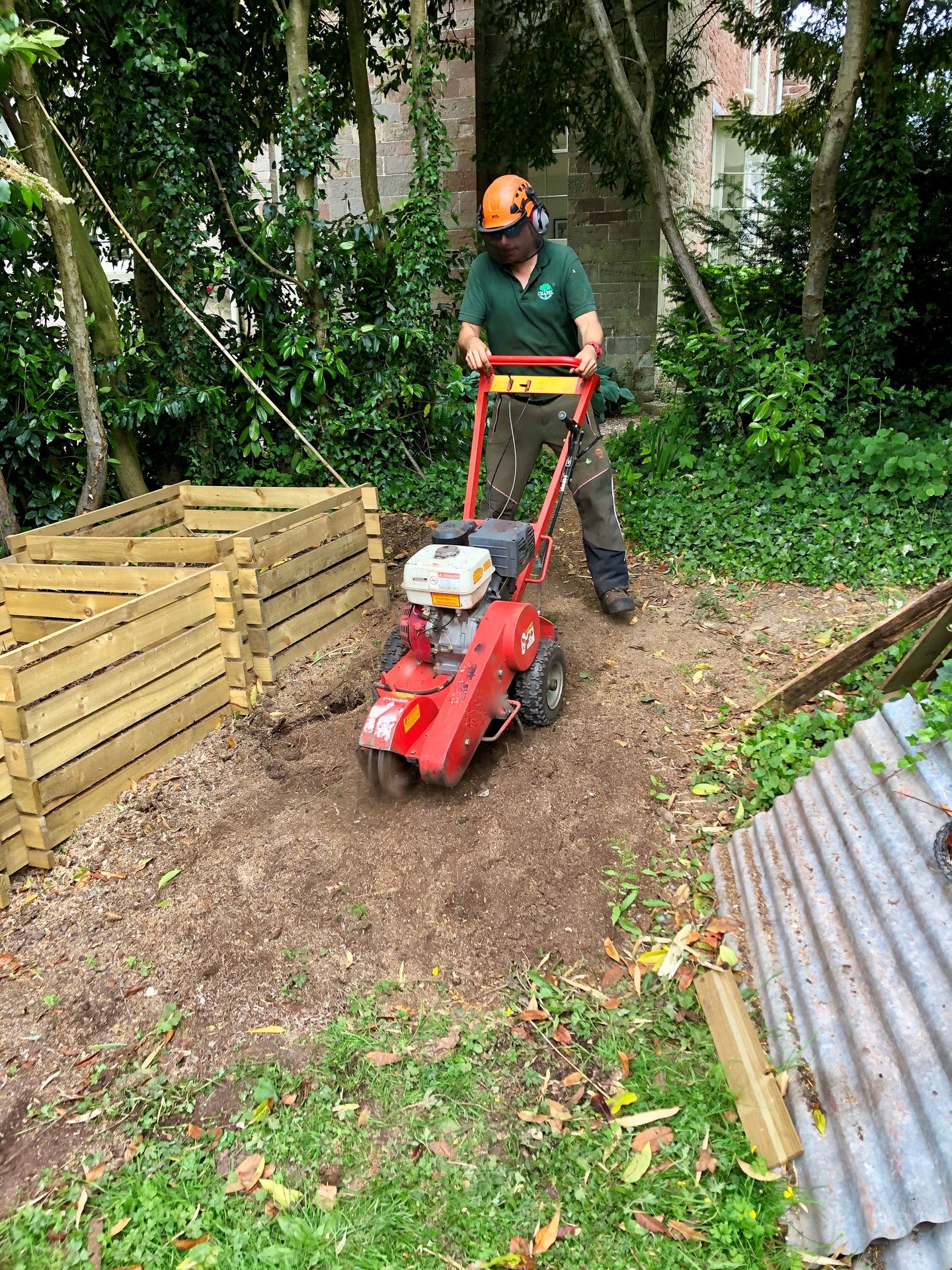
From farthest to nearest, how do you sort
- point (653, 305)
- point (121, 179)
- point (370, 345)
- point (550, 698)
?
point (653, 305) → point (370, 345) → point (121, 179) → point (550, 698)

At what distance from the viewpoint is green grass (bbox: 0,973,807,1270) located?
6.88 feet

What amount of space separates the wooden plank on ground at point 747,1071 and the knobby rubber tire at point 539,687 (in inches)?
57.1

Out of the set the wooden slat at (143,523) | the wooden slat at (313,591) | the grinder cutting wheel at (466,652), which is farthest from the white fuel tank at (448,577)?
the wooden slat at (143,523)

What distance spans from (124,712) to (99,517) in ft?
6.44

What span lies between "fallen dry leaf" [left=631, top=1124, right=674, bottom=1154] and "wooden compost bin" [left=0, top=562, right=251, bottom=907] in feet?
7.81

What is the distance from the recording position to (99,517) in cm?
538

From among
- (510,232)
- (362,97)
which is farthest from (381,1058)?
(362,97)

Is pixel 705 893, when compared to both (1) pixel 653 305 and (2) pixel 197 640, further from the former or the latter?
(1) pixel 653 305

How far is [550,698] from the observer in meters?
4.09

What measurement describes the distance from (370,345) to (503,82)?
523cm

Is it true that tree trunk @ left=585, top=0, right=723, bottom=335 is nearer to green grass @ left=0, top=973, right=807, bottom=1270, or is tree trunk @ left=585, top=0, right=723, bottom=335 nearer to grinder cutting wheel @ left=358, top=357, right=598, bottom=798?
grinder cutting wheel @ left=358, top=357, right=598, bottom=798

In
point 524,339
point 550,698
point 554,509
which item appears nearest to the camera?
point 550,698

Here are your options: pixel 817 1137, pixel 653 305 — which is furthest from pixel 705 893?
pixel 653 305

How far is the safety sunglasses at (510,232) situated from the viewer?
413 centimetres
